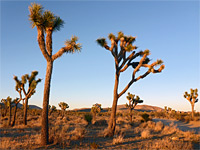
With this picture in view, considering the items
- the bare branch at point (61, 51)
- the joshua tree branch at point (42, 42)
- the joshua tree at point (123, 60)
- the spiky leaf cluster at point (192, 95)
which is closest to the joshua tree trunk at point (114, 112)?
the joshua tree at point (123, 60)

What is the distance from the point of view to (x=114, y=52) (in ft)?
39.1

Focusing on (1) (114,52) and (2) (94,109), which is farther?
(2) (94,109)

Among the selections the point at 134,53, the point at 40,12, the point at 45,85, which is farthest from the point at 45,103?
the point at 134,53

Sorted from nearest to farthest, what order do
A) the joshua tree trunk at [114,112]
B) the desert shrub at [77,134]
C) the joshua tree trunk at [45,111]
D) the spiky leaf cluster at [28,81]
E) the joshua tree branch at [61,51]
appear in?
the joshua tree trunk at [45,111]
the joshua tree branch at [61,51]
the desert shrub at [77,134]
the joshua tree trunk at [114,112]
the spiky leaf cluster at [28,81]

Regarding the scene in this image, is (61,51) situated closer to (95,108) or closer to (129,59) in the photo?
(129,59)

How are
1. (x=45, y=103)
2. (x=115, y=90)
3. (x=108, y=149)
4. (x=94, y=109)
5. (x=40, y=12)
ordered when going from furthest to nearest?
(x=94, y=109) < (x=115, y=90) < (x=40, y=12) < (x=45, y=103) < (x=108, y=149)

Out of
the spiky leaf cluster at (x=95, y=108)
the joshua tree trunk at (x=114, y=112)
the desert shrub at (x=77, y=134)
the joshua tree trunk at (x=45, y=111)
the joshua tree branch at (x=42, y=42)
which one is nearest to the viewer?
the joshua tree trunk at (x=45, y=111)

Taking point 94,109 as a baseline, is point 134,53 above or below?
above

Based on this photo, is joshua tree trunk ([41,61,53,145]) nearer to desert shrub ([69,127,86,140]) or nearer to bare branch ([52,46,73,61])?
bare branch ([52,46,73,61])

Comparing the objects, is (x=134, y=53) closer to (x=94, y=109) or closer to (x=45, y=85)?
(x=45, y=85)

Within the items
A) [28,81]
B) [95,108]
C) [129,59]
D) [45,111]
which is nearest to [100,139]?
[45,111]

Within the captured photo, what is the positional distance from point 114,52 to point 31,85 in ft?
32.4

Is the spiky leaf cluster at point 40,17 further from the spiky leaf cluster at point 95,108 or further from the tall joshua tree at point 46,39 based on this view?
the spiky leaf cluster at point 95,108

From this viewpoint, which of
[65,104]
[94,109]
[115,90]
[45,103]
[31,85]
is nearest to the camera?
[45,103]
